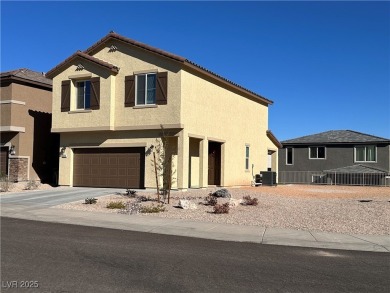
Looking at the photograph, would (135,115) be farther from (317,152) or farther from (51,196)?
(317,152)

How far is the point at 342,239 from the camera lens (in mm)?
10781

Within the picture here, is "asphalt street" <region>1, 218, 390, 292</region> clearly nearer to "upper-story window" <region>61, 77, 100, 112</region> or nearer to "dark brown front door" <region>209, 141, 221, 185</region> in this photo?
"upper-story window" <region>61, 77, 100, 112</region>

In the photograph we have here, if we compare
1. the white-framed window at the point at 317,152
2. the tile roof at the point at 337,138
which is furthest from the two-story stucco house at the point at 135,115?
the tile roof at the point at 337,138

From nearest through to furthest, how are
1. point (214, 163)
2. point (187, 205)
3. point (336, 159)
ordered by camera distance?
1. point (187, 205)
2. point (214, 163)
3. point (336, 159)

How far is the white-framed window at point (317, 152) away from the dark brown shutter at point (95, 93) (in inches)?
927

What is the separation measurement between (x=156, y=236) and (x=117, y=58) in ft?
47.5

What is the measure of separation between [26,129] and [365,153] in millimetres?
27983

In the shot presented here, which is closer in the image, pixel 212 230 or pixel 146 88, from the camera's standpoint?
pixel 212 230

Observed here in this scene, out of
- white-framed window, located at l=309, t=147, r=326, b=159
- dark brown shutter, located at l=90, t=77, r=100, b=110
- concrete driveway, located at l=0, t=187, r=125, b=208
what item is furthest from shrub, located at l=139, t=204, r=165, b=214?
white-framed window, located at l=309, t=147, r=326, b=159

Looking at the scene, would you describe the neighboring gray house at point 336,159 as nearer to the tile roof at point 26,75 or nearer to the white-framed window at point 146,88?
the white-framed window at point 146,88

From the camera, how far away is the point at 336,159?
3847 cm

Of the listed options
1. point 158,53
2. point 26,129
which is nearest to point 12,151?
point 26,129

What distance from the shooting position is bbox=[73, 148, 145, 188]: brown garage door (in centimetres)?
2219

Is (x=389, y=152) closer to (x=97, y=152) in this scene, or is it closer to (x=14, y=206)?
(x=97, y=152)
